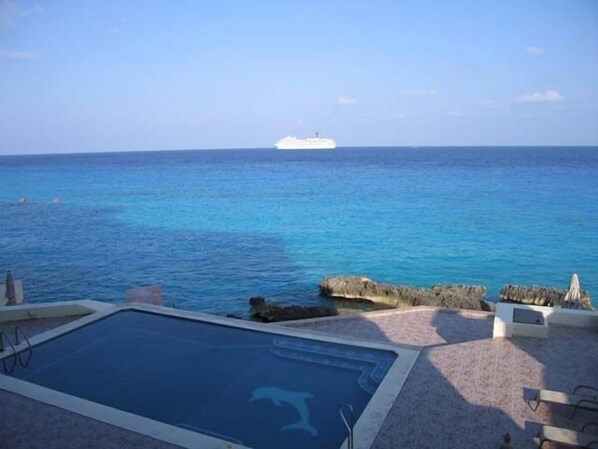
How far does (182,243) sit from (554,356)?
24230 millimetres

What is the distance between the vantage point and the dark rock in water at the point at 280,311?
1538 centimetres

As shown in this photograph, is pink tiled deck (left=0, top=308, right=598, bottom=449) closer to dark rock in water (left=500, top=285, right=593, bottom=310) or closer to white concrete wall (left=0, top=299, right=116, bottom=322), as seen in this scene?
white concrete wall (left=0, top=299, right=116, bottom=322)

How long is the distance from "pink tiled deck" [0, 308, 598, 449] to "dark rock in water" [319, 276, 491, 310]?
26.7ft

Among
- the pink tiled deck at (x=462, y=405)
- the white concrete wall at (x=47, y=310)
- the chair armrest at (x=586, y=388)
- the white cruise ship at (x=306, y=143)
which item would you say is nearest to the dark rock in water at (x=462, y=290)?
the pink tiled deck at (x=462, y=405)

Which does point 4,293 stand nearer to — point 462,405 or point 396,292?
point 462,405

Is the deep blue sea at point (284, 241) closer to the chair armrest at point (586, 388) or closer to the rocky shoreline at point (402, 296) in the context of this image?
the rocky shoreline at point (402, 296)

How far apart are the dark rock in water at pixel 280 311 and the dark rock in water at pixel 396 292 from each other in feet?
9.49

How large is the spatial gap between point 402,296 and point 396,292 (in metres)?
0.34

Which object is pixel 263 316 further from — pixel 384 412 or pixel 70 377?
pixel 384 412

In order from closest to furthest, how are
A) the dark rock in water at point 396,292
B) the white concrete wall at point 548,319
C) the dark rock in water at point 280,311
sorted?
the white concrete wall at point 548,319 → the dark rock in water at point 280,311 → the dark rock in water at point 396,292

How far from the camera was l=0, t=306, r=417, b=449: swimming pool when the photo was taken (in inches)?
274

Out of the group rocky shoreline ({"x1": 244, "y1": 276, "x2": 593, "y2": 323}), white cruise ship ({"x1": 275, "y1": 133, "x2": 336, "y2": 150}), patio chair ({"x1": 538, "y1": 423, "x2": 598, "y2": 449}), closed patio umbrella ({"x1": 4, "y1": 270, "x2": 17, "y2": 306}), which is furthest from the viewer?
white cruise ship ({"x1": 275, "y1": 133, "x2": 336, "y2": 150})

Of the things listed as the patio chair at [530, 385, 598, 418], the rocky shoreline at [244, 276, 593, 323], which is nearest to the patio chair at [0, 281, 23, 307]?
the rocky shoreline at [244, 276, 593, 323]

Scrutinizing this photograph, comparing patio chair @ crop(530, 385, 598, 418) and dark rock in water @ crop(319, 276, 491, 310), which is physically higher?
patio chair @ crop(530, 385, 598, 418)
